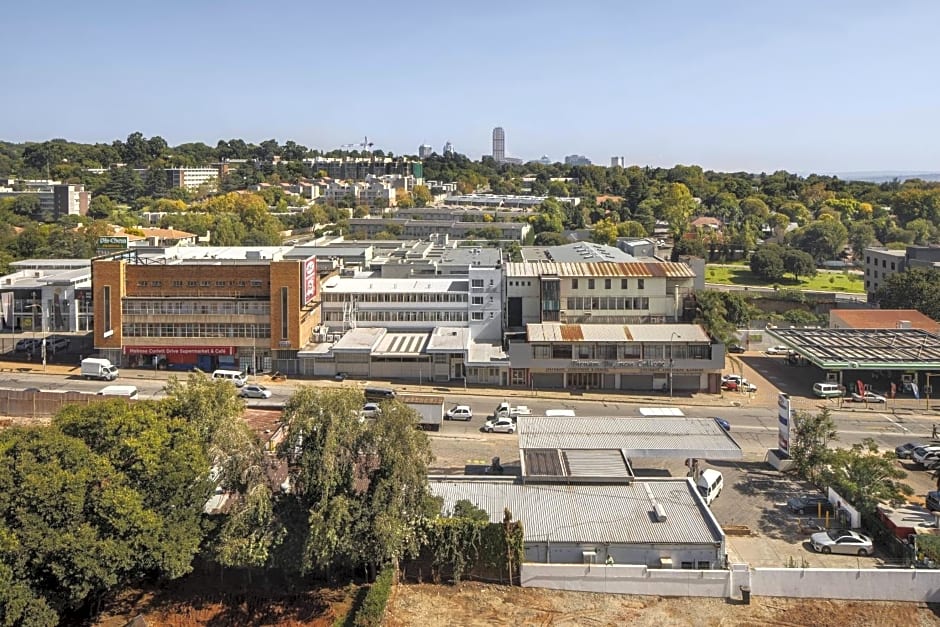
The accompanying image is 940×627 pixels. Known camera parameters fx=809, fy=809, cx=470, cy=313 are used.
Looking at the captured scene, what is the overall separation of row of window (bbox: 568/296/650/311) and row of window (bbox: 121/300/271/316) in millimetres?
15927

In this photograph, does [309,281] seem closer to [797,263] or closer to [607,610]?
[607,610]

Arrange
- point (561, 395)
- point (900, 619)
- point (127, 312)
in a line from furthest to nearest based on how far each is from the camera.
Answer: point (127, 312) → point (561, 395) → point (900, 619)

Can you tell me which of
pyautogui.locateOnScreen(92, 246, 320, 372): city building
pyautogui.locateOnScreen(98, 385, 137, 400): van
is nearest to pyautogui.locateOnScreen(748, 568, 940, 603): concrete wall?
pyautogui.locateOnScreen(92, 246, 320, 372): city building

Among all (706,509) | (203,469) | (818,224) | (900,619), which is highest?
(818,224)

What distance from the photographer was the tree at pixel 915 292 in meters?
52.4

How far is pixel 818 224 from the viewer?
84.9m

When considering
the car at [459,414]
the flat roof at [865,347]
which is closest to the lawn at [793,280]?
the flat roof at [865,347]

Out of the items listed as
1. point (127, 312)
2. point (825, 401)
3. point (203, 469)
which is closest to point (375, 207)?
point (127, 312)

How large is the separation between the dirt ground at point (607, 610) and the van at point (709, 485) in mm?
5035

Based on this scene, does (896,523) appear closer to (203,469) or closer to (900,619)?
(900,619)

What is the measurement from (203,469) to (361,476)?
3962 millimetres

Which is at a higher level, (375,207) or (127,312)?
(375,207)

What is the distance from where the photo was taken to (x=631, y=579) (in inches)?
800

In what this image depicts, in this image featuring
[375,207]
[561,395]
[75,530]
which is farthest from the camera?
[375,207]
